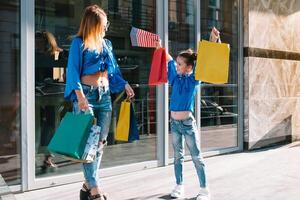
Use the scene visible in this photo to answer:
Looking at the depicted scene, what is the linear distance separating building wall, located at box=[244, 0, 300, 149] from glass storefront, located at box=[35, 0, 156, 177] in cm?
209

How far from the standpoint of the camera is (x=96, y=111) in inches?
158

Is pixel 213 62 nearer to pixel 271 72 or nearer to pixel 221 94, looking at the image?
pixel 221 94

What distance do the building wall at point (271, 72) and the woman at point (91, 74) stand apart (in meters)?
4.17

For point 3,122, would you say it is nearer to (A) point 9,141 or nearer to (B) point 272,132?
(A) point 9,141

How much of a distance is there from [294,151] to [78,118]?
16.3ft

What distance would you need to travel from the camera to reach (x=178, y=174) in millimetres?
4770

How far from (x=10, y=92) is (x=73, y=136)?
5.11 feet

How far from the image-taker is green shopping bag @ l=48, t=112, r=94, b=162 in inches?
146

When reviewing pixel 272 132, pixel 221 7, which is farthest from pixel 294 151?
pixel 221 7

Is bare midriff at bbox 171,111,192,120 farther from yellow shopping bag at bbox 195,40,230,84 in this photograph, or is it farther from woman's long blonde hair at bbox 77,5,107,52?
woman's long blonde hair at bbox 77,5,107,52

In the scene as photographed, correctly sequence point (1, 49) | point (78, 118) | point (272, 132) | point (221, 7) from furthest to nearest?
point (272, 132) < point (221, 7) < point (1, 49) < point (78, 118)

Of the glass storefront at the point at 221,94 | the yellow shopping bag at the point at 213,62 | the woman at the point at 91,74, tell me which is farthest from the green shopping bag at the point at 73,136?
the glass storefront at the point at 221,94

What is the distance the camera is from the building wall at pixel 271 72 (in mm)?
7742

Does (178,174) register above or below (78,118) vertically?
below
